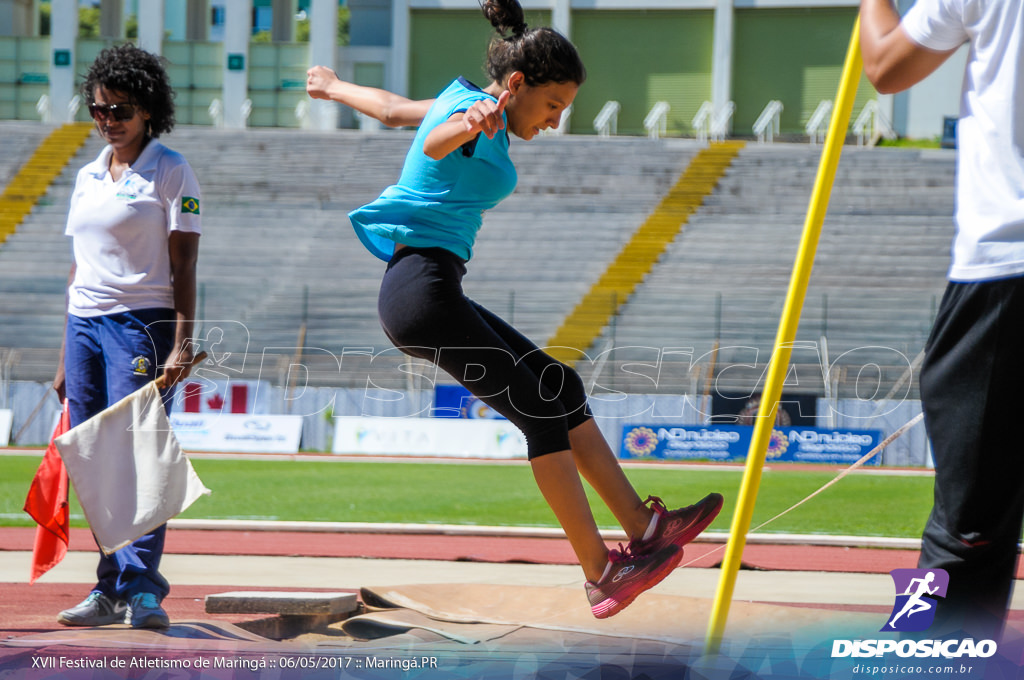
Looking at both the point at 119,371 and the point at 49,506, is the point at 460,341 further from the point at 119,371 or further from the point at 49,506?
the point at 49,506

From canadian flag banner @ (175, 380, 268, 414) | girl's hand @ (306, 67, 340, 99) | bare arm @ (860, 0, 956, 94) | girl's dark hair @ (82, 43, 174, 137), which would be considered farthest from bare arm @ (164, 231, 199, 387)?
canadian flag banner @ (175, 380, 268, 414)

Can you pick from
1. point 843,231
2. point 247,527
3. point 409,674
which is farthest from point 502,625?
point 843,231

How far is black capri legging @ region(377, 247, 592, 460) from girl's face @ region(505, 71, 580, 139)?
387 mm

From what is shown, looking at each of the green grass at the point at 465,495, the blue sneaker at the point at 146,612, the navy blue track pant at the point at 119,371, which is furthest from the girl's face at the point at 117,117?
the green grass at the point at 465,495

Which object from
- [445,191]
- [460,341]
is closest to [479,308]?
[460,341]

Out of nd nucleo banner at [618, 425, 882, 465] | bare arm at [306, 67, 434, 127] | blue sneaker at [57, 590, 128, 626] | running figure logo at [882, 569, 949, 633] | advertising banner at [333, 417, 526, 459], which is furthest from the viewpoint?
nd nucleo banner at [618, 425, 882, 465]

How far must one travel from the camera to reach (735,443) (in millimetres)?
14023

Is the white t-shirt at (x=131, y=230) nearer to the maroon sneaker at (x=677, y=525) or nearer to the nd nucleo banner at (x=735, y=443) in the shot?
the maroon sneaker at (x=677, y=525)

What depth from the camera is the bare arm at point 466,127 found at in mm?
2395

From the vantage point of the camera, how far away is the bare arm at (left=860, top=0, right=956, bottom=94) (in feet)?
6.34

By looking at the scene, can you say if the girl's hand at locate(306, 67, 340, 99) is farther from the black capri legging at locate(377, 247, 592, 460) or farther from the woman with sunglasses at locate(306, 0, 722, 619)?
the black capri legging at locate(377, 247, 592, 460)

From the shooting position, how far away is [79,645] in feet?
9.04

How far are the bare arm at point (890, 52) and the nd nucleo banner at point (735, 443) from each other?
11.9 m

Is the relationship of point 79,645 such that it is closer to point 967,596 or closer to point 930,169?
point 967,596
